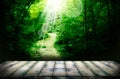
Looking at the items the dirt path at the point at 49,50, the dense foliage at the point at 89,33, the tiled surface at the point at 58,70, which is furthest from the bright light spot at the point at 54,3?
the tiled surface at the point at 58,70

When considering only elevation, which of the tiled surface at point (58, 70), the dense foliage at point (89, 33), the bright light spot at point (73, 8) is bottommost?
the tiled surface at point (58, 70)

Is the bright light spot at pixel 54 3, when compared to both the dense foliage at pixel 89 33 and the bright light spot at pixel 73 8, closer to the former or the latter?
the bright light spot at pixel 73 8

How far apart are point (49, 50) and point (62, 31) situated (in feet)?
2.47

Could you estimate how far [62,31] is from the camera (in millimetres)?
6406

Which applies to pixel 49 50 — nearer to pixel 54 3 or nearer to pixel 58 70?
pixel 54 3

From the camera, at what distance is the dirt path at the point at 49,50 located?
20.5 ft

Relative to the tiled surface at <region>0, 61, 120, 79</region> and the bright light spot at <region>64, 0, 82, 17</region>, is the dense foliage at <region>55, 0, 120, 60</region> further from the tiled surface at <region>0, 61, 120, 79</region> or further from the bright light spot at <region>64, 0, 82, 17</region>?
the tiled surface at <region>0, 61, 120, 79</region>

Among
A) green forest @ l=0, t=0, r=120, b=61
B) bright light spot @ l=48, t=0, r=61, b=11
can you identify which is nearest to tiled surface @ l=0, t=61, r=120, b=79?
green forest @ l=0, t=0, r=120, b=61

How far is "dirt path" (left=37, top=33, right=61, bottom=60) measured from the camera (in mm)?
6234

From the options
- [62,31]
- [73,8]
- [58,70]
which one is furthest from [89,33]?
[58,70]

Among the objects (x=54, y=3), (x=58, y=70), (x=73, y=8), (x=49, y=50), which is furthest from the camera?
(x=54, y=3)

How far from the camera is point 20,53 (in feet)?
20.0

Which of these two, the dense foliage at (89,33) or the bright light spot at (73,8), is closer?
the dense foliage at (89,33)

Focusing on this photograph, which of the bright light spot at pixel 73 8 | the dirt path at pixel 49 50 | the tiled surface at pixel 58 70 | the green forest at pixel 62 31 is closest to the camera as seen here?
the tiled surface at pixel 58 70
